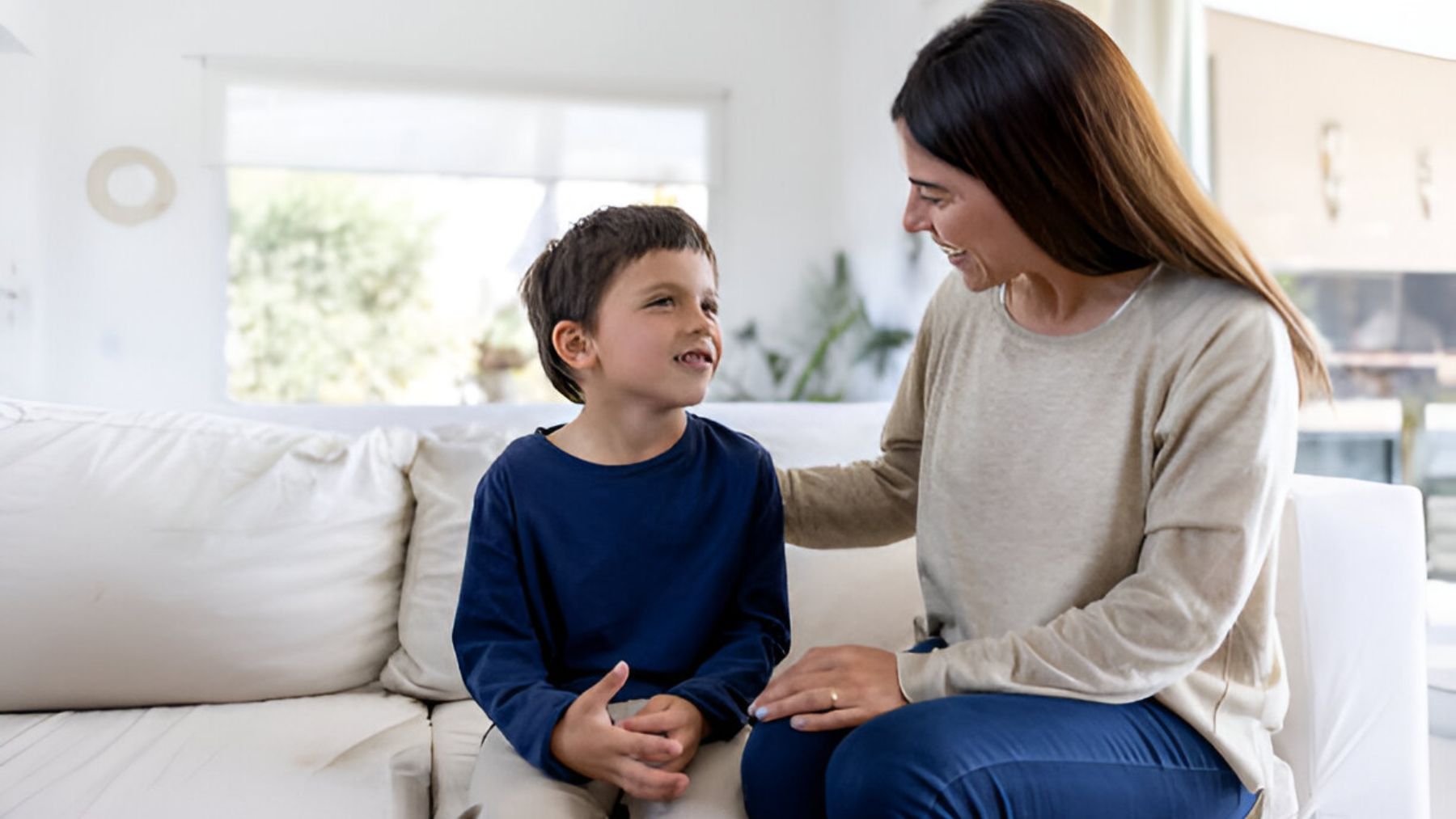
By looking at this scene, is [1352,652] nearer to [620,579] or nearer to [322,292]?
[620,579]

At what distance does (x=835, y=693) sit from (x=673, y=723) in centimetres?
16

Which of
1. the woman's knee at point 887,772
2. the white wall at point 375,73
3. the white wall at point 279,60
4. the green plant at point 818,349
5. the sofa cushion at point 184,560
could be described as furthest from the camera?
the green plant at point 818,349

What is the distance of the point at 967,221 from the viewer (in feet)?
3.67

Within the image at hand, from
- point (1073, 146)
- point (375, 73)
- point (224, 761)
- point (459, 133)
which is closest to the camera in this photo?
point (1073, 146)

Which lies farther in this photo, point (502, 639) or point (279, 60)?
point (279, 60)

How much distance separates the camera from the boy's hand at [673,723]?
3.64 feet

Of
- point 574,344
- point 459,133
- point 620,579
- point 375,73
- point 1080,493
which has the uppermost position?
point 375,73

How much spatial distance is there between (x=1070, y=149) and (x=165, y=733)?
4.01ft

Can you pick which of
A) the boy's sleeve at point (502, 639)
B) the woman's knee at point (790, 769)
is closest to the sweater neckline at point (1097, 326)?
the woman's knee at point (790, 769)

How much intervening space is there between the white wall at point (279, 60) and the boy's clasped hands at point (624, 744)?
447cm

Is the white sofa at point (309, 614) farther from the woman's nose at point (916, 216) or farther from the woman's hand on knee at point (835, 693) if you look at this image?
the woman's nose at point (916, 216)

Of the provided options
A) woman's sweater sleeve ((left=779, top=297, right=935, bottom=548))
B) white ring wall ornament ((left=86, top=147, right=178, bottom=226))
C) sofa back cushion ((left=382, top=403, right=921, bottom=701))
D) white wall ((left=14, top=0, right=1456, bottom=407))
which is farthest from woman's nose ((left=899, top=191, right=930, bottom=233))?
white ring wall ornament ((left=86, top=147, right=178, bottom=226))

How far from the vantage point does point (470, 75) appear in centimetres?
538

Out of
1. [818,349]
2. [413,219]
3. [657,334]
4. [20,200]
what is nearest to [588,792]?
[657,334]
